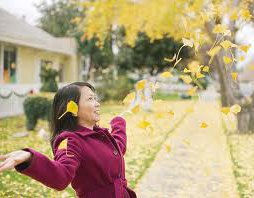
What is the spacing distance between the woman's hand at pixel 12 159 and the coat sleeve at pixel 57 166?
Result: 0.04 m

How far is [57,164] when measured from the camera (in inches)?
65.3

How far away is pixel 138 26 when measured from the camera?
14047 millimetres

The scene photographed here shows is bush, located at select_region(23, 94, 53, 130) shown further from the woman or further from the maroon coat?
the maroon coat

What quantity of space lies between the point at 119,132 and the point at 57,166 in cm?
103

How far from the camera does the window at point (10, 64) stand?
14.3m

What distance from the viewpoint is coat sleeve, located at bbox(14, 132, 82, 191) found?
1490 millimetres

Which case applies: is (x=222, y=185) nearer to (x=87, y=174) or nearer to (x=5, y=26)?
(x=87, y=174)

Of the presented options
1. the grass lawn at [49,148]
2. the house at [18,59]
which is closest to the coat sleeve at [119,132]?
the grass lawn at [49,148]

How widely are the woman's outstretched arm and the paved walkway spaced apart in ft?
4.87

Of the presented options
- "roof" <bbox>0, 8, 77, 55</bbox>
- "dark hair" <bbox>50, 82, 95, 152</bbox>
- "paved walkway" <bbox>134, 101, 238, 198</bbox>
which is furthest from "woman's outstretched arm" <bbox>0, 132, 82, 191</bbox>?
"roof" <bbox>0, 8, 77, 55</bbox>

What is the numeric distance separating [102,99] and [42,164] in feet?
61.2

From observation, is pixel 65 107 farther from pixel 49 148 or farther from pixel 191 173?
pixel 49 148

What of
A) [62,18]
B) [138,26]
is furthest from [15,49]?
[62,18]

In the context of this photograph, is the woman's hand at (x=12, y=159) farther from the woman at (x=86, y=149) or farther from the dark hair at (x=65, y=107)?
the dark hair at (x=65, y=107)
